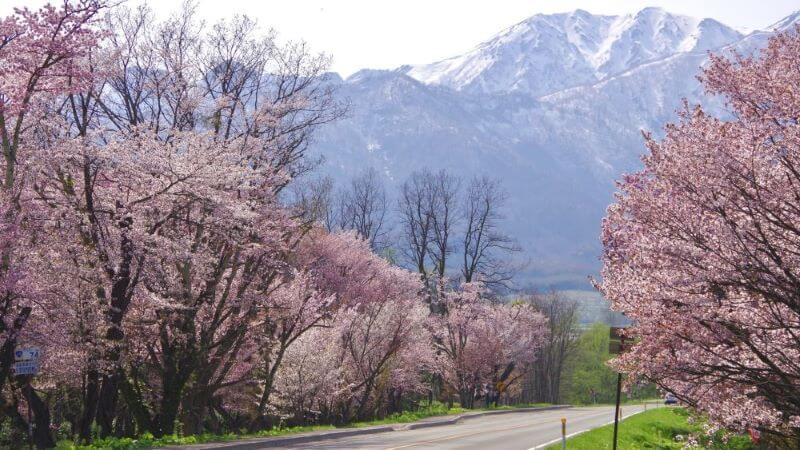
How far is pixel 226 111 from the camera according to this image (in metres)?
25.0

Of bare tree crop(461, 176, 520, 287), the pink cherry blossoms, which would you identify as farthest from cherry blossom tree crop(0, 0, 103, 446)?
bare tree crop(461, 176, 520, 287)

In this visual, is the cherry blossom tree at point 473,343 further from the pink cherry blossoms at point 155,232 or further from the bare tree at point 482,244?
the pink cherry blossoms at point 155,232

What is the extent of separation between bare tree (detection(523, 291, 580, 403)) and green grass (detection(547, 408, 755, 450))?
5072 cm

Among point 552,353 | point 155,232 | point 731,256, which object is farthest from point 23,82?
point 552,353

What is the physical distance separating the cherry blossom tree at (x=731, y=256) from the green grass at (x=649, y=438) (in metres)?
7.18

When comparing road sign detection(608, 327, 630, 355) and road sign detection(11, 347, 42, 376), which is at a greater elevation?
road sign detection(608, 327, 630, 355)

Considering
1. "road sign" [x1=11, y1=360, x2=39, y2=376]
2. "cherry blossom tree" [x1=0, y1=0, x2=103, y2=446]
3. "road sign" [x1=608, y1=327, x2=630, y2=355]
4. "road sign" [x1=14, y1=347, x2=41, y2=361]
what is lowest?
"road sign" [x1=11, y1=360, x2=39, y2=376]

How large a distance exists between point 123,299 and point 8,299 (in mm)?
3219

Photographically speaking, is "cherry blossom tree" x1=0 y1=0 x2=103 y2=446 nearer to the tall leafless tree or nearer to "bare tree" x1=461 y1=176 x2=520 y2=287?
the tall leafless tree

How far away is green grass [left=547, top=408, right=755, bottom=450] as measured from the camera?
2398 cm

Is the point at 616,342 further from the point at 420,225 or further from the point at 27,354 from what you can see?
the point at 420,225

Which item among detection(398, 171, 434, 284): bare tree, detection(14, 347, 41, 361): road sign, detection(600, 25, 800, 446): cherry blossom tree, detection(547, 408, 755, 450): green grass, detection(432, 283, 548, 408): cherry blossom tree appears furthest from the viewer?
detection(398, 171, 434, 284): bare tree

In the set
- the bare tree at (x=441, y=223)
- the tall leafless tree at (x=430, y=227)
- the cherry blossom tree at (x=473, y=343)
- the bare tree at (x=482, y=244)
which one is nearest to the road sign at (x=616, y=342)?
the cherry blossom tree at (x=473, y=343)

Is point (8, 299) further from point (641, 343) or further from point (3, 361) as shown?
point (641, 343)
